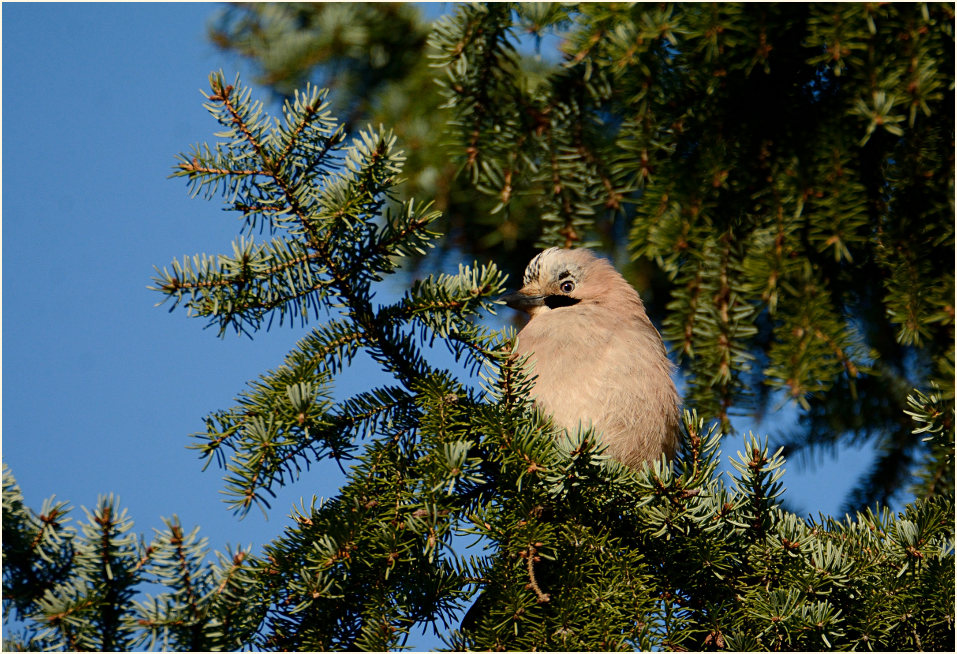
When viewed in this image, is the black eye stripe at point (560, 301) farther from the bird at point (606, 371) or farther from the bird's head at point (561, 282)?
the bird at point (606, 371)

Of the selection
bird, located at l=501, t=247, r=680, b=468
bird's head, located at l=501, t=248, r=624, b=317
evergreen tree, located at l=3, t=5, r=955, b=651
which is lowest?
evergreen tree, located at l=3, t=5, r=955, b=651

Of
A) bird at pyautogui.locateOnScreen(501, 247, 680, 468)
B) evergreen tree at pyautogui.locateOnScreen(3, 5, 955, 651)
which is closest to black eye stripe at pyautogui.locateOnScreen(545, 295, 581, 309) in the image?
bird at pyautogui.locateOnScreen(501, 247, 680, 468)

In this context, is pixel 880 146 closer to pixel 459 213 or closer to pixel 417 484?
pixel 459 213

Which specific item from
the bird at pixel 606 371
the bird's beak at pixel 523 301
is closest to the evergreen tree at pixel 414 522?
the bird at pixel 606 371

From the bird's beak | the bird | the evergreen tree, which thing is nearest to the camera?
the evergreen tree

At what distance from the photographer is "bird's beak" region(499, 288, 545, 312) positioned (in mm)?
3766

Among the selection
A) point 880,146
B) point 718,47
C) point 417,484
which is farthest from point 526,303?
point 417,484

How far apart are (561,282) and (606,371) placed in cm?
74

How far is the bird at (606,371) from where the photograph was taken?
10.2 feet

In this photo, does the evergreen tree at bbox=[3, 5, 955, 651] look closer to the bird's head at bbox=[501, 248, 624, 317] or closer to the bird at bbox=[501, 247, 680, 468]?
the bird at bbox=[501, 247, 680, 468]

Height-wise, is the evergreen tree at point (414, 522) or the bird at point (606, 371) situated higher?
the bird at point (606, 371)

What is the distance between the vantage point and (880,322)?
3.85m

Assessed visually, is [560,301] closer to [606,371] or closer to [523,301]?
[523,301]

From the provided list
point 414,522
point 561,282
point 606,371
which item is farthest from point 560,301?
point 414,522
